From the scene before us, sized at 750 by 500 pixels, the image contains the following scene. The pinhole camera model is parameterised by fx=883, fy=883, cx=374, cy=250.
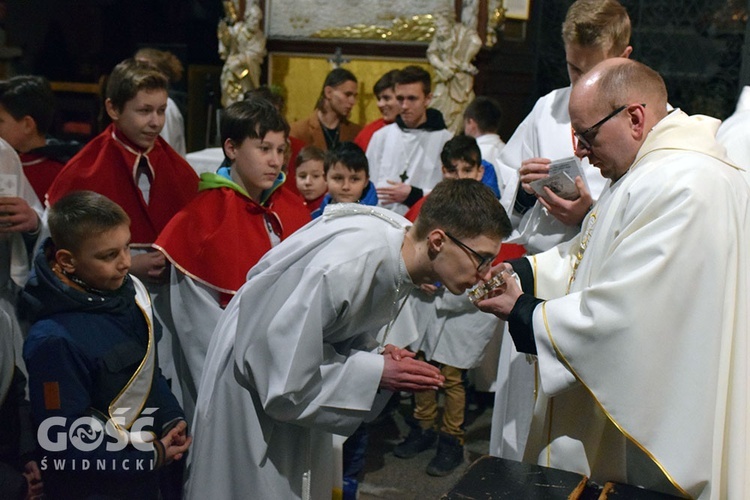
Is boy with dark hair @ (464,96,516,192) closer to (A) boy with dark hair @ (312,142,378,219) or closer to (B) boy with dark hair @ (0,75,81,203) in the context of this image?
(A) boy with dark hair @ (312,142,378,219)

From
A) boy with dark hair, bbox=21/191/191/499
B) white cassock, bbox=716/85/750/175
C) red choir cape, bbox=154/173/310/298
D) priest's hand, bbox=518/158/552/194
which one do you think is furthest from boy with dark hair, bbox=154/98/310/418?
white cassock, bbox=716/85/750/175

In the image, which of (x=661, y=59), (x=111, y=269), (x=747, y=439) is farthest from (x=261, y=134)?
(x=661, y=59)

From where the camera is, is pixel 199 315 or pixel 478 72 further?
pixel 478 72

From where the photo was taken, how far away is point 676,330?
2.34 metres

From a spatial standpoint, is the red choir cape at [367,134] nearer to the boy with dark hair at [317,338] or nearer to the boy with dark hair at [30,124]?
the boy with dark hair at [30,124]

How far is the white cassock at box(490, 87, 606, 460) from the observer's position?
339cm

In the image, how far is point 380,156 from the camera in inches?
231

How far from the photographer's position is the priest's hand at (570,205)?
10.7 ft

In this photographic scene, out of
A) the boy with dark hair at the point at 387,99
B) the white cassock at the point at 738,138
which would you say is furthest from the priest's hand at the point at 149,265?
the boy with dark hair at the point at 387,99

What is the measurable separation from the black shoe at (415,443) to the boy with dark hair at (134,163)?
1.89m

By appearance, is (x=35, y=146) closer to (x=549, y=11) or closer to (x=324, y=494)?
(x=324, y=494)

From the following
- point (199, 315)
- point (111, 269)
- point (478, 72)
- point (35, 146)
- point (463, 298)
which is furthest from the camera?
point (478, 72)

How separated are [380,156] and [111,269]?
10.9ft

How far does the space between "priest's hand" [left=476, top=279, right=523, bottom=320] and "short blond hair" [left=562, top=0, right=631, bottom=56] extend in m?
1.13
